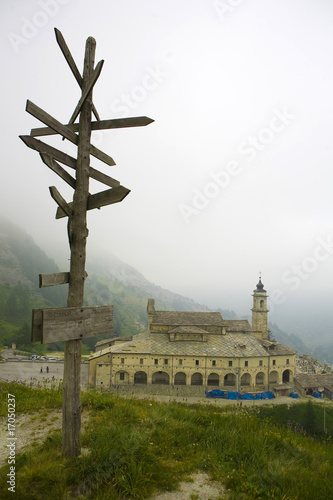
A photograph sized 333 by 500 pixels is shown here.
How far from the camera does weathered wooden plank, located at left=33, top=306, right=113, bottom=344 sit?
4.55 metres

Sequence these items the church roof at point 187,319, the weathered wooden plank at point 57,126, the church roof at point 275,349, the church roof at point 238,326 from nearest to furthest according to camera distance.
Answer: the weathered wooden plank at point 57,126 → the church roof at point 275,349 → the church roof at point 187,319 → the church roof at point 238,326

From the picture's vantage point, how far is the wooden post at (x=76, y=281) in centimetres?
511

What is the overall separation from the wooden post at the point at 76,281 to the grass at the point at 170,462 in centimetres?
46

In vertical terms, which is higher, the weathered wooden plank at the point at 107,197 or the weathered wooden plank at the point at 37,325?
the weathered wooden plank at the point at 107,197

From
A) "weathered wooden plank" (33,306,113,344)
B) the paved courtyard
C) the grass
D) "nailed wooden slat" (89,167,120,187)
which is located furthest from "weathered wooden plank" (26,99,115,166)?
the paved courtyard

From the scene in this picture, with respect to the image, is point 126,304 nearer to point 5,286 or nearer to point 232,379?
point 5,286

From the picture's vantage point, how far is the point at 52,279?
15.9ft

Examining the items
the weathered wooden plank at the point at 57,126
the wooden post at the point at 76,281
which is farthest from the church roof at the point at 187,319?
the weathered wooden plank at the point at 57,126

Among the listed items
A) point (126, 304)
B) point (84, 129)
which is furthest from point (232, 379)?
point (126, 304)

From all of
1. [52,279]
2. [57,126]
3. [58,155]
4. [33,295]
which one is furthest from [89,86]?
[33,295]

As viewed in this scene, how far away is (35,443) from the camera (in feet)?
20.1

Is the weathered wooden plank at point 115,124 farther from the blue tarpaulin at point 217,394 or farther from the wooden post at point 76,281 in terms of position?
the blue tarpaulin at point 217,394

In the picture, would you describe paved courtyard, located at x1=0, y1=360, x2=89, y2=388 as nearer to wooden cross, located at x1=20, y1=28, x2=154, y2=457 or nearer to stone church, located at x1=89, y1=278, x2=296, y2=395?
stone church, located at x1=89, y1=278, x2=296, y2=395

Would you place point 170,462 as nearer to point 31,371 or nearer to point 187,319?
point 187,319
